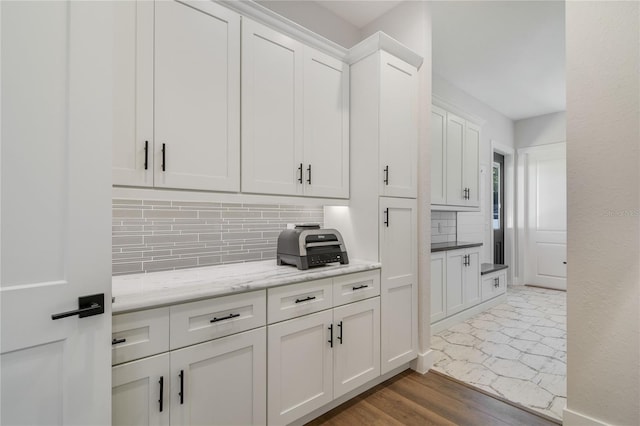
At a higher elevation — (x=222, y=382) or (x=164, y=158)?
(x=164, y=158)

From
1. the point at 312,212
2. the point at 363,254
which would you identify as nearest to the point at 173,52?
the point at 312,212

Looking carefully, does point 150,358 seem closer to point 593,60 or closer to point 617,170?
point 617,170

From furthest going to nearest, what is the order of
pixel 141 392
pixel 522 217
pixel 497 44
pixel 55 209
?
pixel 522 217 < pixel 497 44 < pixel 141 392 < pixel 55 209

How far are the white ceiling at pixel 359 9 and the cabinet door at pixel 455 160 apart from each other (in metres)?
1.47

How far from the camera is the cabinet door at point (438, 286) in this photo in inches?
125

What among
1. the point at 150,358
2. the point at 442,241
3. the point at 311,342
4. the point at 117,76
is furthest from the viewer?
the point at 442,241

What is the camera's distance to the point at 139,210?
5.76 feet

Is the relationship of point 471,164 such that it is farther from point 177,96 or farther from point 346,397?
point 177,96

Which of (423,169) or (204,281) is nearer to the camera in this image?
(204,281)

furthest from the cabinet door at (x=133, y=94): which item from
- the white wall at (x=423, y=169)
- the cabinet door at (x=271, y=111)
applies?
the white wall at (x=423, y=169)

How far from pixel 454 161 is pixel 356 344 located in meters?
2.63

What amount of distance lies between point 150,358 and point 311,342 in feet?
2.85

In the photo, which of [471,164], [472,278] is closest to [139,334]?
[472,278]

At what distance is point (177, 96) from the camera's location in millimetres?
1575
